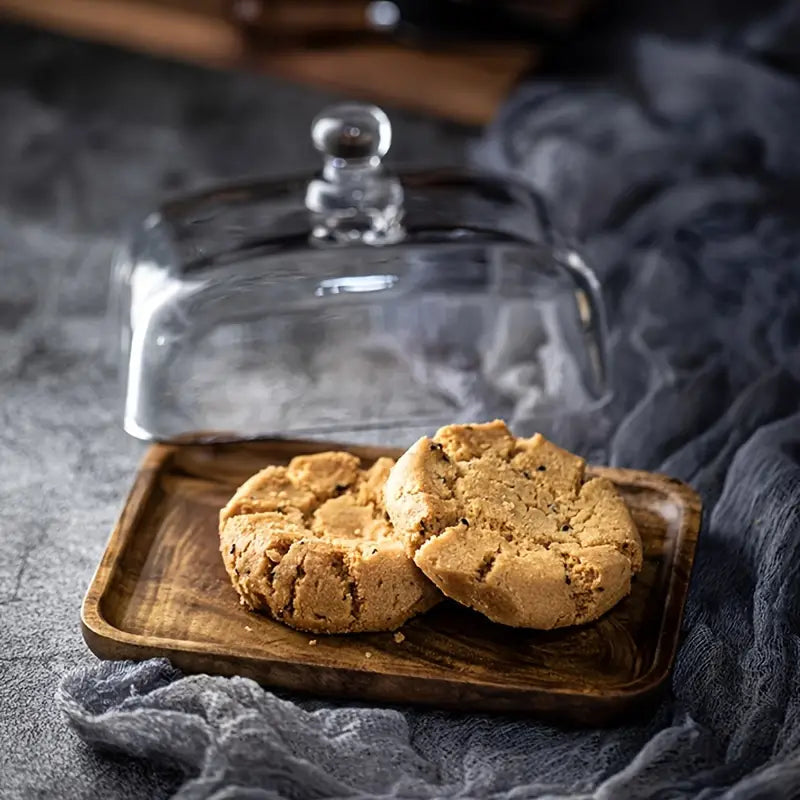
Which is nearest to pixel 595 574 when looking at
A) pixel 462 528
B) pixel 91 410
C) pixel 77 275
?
pixel 462 528

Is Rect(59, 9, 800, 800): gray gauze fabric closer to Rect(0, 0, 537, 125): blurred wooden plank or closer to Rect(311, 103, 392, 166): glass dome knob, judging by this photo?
Rect(0, 0, 537, 125): blurred wooden plank

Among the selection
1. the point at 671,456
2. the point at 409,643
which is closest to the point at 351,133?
the point at 671,456

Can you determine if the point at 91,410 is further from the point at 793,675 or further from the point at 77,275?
the point at 793,675

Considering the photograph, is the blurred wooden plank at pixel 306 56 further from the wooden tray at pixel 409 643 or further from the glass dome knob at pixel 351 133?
the wooden tray at pixel 409 643

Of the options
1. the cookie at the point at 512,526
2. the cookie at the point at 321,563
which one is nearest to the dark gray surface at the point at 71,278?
the cookie at the point at 321,563

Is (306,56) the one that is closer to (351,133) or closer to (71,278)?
(71,278)

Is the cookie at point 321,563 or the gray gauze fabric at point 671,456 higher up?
the cookie at point 321,563
